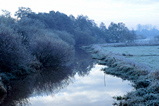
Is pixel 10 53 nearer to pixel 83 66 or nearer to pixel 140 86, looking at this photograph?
pixel 140 86

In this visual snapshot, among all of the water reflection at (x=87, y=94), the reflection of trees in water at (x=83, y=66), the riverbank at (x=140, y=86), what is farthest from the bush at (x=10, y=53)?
the riverbank at (x=140, y=86)

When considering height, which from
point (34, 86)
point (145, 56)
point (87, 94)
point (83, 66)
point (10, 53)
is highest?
point (10, 53)

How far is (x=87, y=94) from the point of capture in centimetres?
1504

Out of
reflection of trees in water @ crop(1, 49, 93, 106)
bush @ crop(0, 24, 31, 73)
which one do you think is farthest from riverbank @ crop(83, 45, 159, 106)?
bush @ crop(0, 24, 31, 73)

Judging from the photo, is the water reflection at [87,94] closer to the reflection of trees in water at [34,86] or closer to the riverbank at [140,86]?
the reflection of trees in water at [34,86]

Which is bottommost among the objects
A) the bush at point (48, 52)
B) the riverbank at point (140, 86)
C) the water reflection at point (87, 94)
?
the water reflection at point (87, 94)

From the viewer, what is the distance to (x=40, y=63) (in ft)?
84.6

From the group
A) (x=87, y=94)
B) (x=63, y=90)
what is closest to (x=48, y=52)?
(x=63, y=90)

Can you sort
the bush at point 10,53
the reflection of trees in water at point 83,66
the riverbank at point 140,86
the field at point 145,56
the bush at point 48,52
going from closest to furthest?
the riverbank at point 140,86 < the bush at point 10,53 < the field at point 145,56 < the reflection of trees in water at point 83,66 < the bush at point 48,52

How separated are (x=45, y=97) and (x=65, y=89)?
2.55m

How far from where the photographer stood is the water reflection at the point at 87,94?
43.3ft

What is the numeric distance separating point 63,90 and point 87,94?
2412mm

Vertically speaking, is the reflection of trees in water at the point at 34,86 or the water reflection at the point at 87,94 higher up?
the reflection of trees in water at the point at 34,86

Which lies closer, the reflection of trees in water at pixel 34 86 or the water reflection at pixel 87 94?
the water reflection at pixel 87 94
